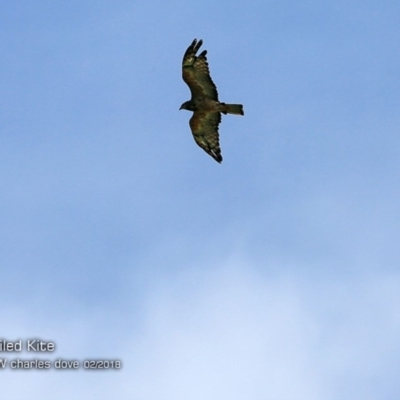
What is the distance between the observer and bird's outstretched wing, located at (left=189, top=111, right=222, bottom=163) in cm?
3450

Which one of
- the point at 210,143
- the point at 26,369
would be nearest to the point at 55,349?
the point at 26,369

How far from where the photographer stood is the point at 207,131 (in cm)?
3478

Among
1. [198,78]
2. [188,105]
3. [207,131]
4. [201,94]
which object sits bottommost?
[207,131]

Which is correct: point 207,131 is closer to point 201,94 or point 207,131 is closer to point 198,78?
point 201,94

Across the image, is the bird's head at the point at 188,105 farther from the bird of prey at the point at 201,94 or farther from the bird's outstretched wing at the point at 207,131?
the bird's outstretched wing at the point at 207,131

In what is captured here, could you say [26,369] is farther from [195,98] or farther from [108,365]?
[195,98]

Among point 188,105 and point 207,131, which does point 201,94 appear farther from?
point 207,131

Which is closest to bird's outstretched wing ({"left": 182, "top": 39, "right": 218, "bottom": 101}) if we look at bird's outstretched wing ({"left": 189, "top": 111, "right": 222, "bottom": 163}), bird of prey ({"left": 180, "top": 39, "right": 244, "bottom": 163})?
bird of prey ({"left": 180, "top": 39, "right": 244, "bottom": 163})

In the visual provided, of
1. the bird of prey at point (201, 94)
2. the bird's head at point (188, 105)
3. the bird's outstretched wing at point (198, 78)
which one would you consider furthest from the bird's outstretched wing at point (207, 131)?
the bird's outstretched wing at point (198, 78)

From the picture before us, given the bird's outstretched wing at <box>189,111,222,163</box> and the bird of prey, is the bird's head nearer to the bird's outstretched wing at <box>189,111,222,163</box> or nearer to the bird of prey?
the bird of prey

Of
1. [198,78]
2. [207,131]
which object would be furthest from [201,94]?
[207,131]

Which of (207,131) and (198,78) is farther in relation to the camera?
(207,131)

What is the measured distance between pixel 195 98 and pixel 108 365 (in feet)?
28.5

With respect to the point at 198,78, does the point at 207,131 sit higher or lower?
lower
